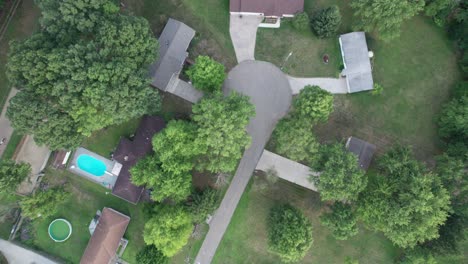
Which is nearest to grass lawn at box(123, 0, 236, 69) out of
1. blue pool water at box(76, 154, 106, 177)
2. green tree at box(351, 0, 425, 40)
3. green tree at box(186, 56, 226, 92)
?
green tree at box(186, 56, 226, 92)

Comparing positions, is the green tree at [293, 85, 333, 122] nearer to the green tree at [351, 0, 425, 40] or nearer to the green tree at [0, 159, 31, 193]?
the green tree at [351, 0, 425, 40]

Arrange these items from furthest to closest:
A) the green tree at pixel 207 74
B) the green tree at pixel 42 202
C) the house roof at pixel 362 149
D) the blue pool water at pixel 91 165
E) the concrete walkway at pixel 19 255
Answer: the blue pool water at pixel 91 165 < the concrete walkway at pixel 19 255 < the house roof at pixel 362 149 < the green tree at pixel 207 74 < the green tree at pixel 42 202

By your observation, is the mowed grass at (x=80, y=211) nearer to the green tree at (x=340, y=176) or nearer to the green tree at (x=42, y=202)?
the green tree at (x=42, y=202)

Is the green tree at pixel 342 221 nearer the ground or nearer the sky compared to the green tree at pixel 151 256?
nearer the sky

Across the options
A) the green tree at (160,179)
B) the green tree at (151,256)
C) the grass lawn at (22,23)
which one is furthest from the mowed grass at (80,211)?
the grass lawn at (22,23)

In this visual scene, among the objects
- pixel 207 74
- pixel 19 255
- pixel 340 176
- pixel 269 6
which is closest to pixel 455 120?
pixel 340 176

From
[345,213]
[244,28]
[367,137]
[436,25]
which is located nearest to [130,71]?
[244,28]
